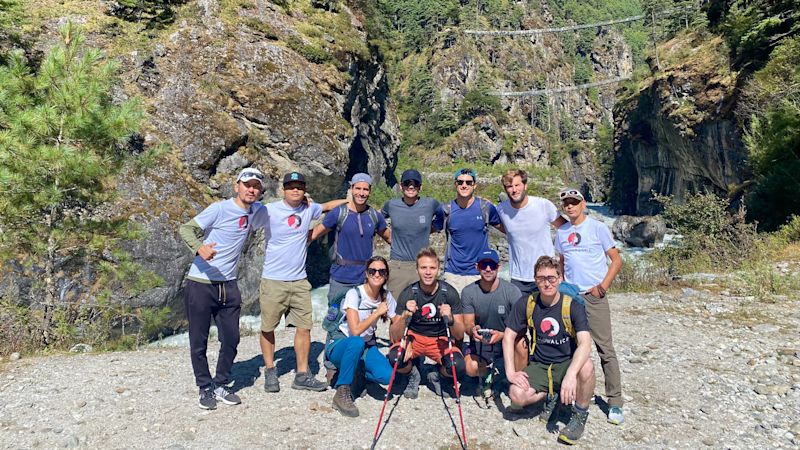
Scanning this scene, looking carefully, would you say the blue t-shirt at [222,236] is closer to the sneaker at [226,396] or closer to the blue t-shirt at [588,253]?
the sneaker at [226,396]

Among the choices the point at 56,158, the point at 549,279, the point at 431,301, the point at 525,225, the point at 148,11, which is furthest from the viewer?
the point at 148,11

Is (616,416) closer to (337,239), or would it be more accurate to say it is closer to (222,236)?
(337,239)

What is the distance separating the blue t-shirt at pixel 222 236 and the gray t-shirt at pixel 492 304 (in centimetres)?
268

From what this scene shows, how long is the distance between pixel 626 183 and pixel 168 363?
59.9 m

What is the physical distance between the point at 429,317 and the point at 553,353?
4.49 ft

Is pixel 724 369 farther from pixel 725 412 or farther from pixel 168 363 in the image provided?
pixel 168 363

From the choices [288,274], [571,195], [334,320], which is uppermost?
[571,195]

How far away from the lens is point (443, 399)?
540 cm

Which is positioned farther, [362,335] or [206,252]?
[362,335]

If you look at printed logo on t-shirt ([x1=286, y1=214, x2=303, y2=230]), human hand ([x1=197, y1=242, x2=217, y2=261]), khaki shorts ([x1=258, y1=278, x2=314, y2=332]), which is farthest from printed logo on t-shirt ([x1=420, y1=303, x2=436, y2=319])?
human hand ([x1=197, y1=242, x2=217, y2=261])

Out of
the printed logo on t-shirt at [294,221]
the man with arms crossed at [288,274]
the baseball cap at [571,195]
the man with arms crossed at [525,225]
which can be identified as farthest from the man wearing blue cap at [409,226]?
the baseball cap at [571,195]

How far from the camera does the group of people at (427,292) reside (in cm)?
462

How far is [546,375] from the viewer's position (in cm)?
459

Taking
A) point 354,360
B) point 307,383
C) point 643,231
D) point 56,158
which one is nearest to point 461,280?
point 354,360
